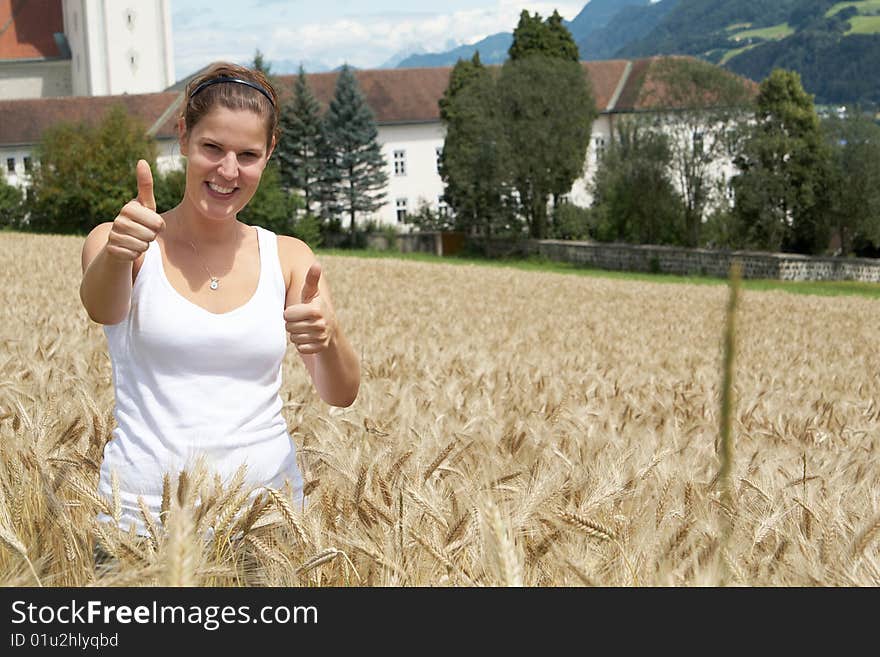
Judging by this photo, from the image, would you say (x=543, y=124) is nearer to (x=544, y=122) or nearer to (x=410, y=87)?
(x=544, y=122)

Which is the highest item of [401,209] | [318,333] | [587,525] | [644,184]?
[644,184]

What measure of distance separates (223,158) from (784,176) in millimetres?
43439

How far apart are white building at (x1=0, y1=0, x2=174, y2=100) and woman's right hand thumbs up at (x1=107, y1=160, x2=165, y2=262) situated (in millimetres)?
84565

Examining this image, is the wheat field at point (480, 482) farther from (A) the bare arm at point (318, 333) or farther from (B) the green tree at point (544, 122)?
(B) the green tree at point (544, 122)

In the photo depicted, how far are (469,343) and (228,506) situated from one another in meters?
6.63

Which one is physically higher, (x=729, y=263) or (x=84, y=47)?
(x=84, y=47)

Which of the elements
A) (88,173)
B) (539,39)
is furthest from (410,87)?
(88,173)

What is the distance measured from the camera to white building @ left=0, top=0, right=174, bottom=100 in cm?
8231

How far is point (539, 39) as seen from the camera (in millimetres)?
58625

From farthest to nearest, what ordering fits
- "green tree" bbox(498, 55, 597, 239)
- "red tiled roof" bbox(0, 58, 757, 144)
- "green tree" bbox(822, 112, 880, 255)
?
"red tiled roof" bbox(0, 58, 757, 144) < "green tree" bbox(498, 55, 597, 239) < "green tree" bbox(822, 112, 880, 255)

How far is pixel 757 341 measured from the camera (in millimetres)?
11508

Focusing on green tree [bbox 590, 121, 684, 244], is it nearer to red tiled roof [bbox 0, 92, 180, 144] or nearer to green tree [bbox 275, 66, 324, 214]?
green tree [bbox 275, 66, 324, 214]

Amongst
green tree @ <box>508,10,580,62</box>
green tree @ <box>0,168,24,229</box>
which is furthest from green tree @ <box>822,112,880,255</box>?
green tree @ <box>0,168,24,229</box>
